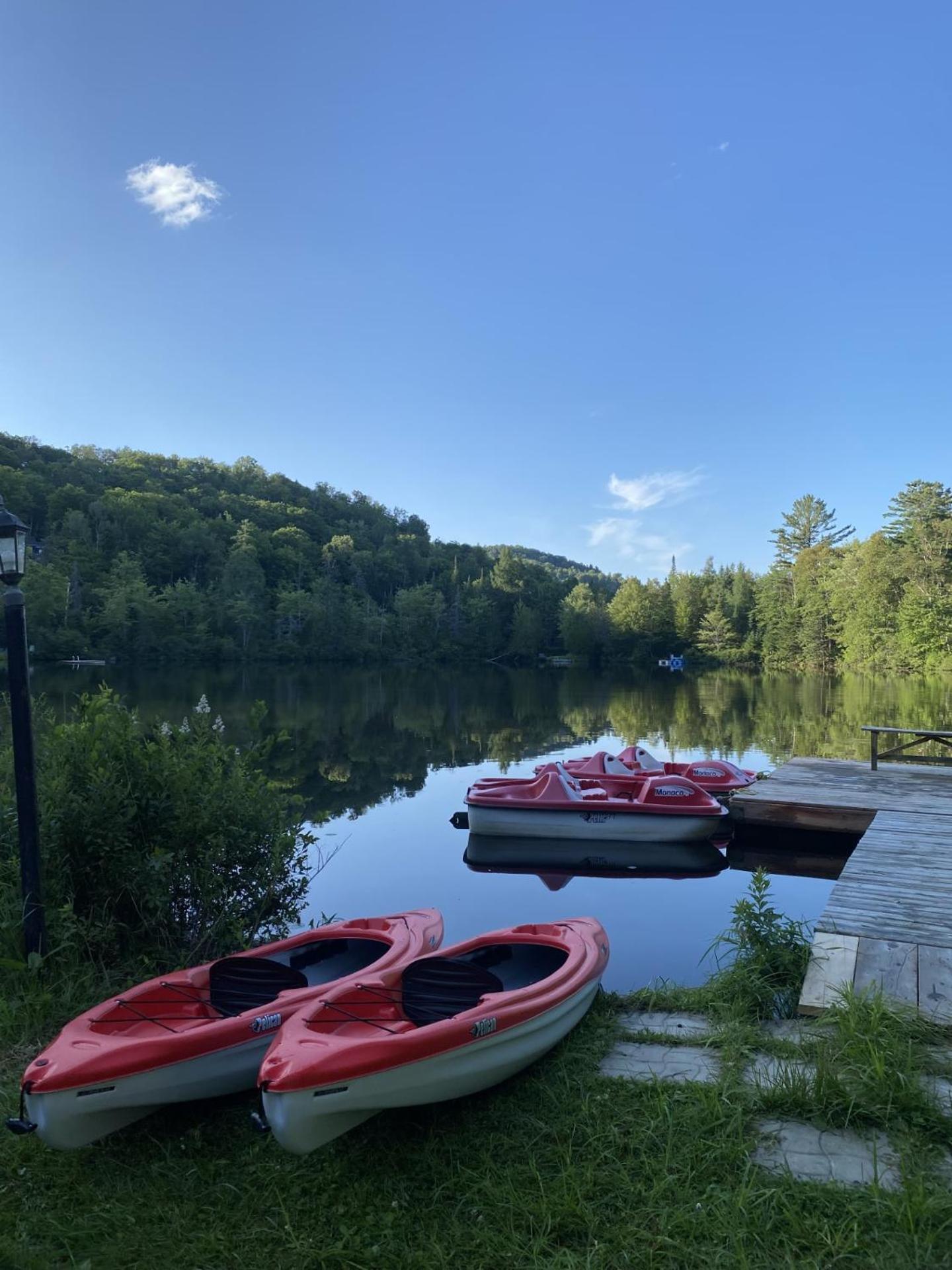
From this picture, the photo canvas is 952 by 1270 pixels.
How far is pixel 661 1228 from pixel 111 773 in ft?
11.9

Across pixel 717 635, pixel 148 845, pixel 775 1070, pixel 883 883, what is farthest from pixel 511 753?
pixel 717 635

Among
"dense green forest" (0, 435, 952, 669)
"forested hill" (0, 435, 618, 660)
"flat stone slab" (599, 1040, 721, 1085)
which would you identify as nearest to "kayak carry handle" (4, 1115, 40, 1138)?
"flat stone slab" (599, 1040, 721, 1085)

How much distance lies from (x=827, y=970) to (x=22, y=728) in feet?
14.4

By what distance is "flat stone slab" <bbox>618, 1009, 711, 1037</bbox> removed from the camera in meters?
3.98

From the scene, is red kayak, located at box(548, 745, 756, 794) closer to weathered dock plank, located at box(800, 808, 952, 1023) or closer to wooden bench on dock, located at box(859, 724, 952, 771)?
wooden bench on dock, located at box(859, 724, 952, 771)

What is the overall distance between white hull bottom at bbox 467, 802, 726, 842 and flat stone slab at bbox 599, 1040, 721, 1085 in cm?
678

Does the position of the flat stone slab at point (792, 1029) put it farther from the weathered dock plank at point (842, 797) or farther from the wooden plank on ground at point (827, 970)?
the weathered dock plank at point (842, 797)

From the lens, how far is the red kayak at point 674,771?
1237cm

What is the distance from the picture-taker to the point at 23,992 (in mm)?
4066

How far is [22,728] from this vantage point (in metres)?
3.91

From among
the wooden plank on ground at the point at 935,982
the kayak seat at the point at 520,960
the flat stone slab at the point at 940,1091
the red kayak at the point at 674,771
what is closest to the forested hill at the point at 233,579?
the red kayak at the point at 674,771

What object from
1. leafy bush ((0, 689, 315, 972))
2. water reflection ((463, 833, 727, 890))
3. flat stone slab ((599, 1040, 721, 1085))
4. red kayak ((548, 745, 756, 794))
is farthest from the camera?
red kayak ((548, 745, 756, 794))

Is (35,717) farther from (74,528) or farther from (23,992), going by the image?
(74,528)

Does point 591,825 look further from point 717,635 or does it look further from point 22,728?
point 717,635
